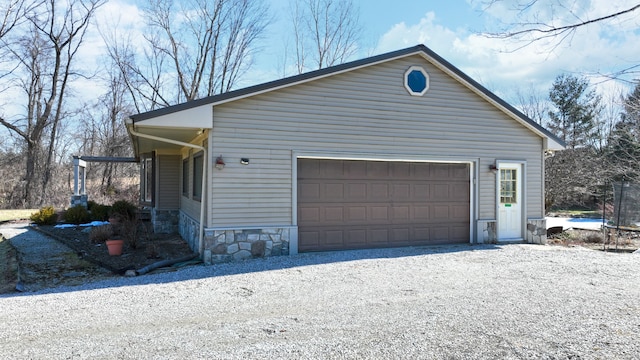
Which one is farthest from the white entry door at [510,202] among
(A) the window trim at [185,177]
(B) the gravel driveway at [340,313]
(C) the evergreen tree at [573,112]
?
(C) the evergreen tree at [573,112]

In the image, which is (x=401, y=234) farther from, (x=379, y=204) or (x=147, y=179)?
(x=147, y=179)

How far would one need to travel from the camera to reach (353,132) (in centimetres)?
865

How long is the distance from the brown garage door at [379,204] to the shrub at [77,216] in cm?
980

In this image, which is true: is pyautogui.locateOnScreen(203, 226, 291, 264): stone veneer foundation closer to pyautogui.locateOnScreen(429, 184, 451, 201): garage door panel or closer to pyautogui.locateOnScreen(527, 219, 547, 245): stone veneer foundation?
pyautogui.locateOnScreen(429, 184, 451, 201): garage door panel

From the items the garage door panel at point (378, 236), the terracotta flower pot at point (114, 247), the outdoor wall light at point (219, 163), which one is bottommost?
the terracotta flower pot at point (114, 247)

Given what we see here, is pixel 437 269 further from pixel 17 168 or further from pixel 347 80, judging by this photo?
pixel 17 168

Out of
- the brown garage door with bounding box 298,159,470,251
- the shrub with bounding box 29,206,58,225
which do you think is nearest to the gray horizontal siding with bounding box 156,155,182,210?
the shrub with bounding box 29,206,58,225

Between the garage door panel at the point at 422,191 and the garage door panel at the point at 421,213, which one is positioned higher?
the garage door panel at the point at 422,191

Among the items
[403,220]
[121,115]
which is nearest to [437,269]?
[403,220]

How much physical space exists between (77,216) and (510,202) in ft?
44.0

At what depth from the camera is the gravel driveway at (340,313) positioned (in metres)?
3.63

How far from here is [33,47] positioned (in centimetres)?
2305

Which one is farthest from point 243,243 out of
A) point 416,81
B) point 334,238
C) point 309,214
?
point 416,81

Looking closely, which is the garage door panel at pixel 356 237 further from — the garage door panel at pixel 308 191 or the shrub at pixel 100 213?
the shrub at pixel 100 213
